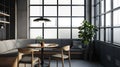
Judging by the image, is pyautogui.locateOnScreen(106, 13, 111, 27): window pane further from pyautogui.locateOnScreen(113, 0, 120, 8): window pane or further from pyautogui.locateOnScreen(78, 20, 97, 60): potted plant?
pyautogui.locateOnScreen(78, 20, 97, 60): potted plant

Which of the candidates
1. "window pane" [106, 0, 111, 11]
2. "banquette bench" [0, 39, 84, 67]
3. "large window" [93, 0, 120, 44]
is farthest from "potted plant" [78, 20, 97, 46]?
"window pane" [106, 0, 111, 11]

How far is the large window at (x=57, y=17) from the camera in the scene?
8492 millimetres

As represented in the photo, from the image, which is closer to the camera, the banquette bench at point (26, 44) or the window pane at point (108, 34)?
the window pane at point (108, 34)

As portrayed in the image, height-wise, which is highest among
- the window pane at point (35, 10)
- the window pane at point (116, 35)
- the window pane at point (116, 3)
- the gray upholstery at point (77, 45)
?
the window pane at point (35, 10)

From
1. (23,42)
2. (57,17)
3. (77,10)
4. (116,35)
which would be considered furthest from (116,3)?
(23,42)

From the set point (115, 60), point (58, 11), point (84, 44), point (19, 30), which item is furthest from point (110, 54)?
point (19, 30)

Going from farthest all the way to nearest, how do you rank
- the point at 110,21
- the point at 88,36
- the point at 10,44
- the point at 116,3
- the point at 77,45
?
the point at 77,45 < the point at 88,36 < the point at 10,44 < the point at 110,21 < the point at 116,3

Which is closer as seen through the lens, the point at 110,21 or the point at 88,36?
the point at 110,21

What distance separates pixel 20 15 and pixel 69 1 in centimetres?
242

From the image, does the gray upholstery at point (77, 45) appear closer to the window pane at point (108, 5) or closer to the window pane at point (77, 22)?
the window pane at point (77, 22)

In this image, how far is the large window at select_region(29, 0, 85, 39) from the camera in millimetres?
8492

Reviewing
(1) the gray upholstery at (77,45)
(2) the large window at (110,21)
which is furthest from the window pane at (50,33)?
(2) the large window at (110,21)

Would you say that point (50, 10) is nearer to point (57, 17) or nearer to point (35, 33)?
point (57, 17)

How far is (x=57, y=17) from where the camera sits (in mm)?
8508
